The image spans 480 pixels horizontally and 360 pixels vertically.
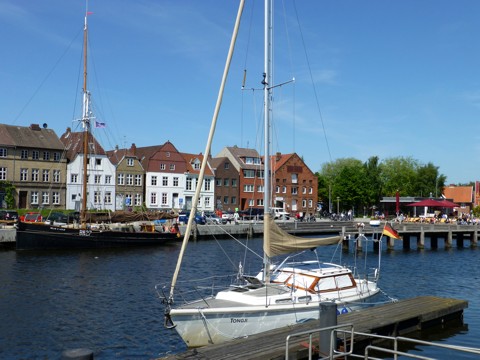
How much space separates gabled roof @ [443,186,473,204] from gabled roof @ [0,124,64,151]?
334ft

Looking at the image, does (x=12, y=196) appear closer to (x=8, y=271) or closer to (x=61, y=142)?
(x=61, y=142)

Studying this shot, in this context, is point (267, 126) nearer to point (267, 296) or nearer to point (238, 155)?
point (267, 296)

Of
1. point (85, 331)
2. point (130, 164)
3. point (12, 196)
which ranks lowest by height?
point (85, 331)

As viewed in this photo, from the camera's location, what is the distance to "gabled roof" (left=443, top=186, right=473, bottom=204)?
5255 inches

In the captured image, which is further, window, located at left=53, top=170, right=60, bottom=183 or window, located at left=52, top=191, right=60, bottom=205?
window, located at left=53, top=170, right=60, bottom=183

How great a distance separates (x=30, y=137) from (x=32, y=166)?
463 centimetres

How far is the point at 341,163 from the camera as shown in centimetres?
14438

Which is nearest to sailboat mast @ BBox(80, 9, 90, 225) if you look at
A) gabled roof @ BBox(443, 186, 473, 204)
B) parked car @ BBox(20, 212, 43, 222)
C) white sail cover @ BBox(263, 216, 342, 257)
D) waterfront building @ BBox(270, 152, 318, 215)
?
parked car @ BBox(20, 212, 43, 222)

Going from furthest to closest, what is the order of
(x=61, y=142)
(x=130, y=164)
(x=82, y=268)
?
(x=130, y=164) → (x=61, y=142) → (x=82, y=268)

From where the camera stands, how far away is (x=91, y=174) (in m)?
81.2

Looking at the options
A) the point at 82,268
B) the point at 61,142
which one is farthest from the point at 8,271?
the point at 61,142

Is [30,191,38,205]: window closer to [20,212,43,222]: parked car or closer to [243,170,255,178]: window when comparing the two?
[20,212,43,222]: parked car

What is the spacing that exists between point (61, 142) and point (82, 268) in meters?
46.5

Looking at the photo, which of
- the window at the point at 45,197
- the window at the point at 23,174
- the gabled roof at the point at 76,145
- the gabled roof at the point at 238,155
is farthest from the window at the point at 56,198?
the gabled roof at the point at 238,155
